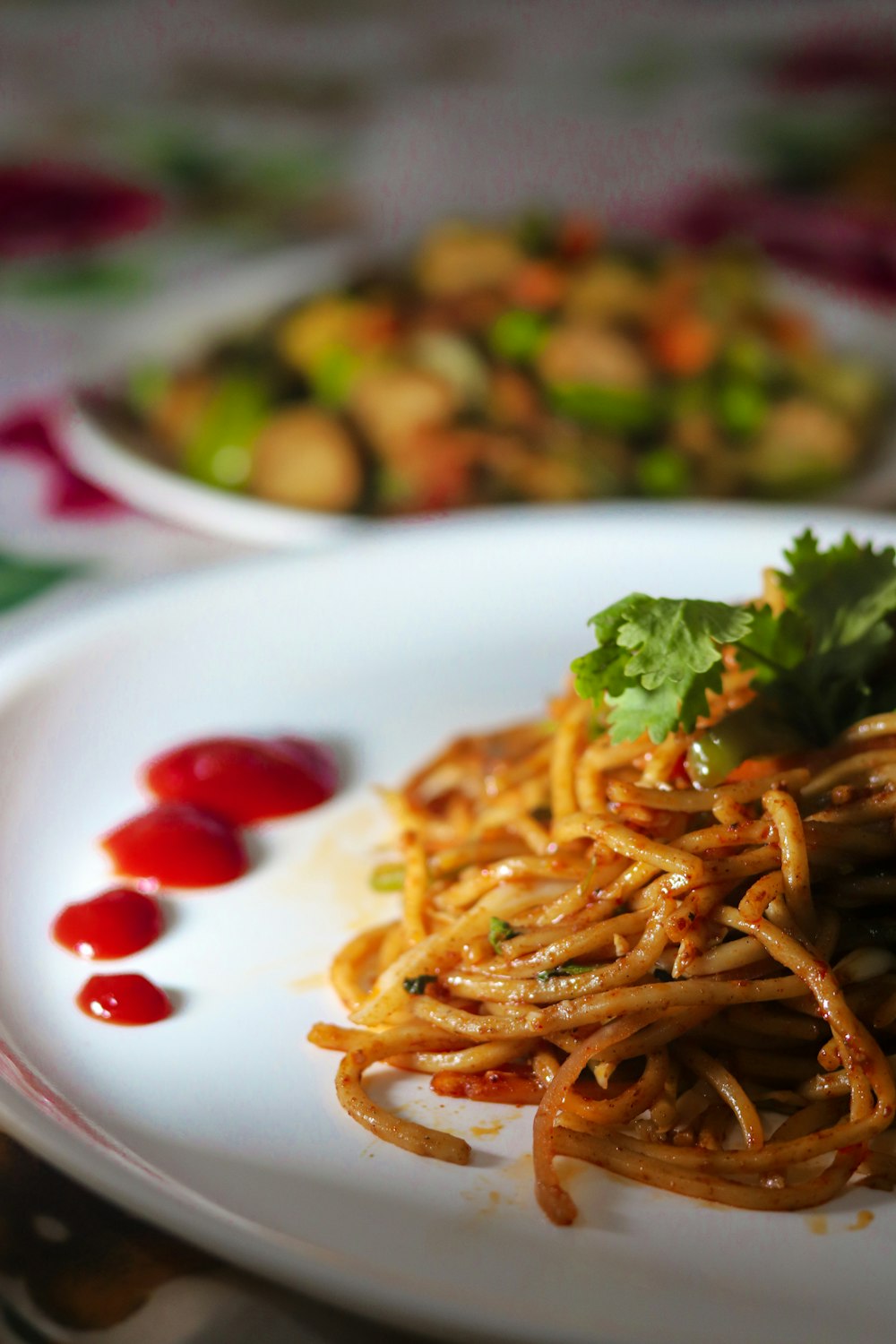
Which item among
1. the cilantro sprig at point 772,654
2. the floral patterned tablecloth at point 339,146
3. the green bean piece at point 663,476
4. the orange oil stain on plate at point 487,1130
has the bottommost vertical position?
the orange oil stain on plate at point 487,1130

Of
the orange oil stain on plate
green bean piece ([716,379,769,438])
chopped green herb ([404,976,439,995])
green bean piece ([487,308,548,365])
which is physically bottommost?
the orange oil stain on plate

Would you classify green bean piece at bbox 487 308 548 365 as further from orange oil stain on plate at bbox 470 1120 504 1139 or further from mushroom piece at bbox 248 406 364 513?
orange oil stain on plate at bbox 470 1120 504 1139

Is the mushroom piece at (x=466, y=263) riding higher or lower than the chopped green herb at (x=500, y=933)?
higher

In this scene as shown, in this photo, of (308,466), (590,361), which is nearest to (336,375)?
(308,466)

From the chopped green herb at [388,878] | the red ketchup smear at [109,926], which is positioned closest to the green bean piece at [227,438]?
the chopped green herb at [388,878]

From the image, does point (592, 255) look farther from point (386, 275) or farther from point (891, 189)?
point (891, 189)

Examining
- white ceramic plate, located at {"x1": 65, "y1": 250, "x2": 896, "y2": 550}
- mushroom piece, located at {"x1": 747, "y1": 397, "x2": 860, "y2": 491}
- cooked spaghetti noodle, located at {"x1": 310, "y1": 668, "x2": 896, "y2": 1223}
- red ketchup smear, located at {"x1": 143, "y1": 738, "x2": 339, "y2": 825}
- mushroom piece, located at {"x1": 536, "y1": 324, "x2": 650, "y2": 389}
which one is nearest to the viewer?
cooked spaghetti noodle, located at {"x1": 310, "y1": 668, "x2": 896, "y2": 1223}

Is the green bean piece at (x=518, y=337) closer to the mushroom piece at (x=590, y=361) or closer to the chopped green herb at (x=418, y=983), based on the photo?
the mushroom piece at (x=590, y=361)

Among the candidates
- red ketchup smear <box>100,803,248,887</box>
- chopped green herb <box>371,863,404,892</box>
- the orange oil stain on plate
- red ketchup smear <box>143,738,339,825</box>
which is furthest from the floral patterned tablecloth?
the orange oil stain on plate
